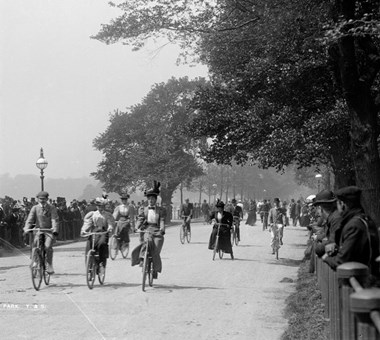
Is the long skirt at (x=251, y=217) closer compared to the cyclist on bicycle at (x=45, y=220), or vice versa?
the cyclist on bicycle at (x=45, y=220)

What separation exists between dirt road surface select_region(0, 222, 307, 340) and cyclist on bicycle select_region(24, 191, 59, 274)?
677 millimetres

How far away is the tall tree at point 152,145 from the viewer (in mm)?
53594

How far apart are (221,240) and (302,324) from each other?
10.1m

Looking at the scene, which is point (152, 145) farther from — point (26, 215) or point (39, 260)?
point (39, 260)

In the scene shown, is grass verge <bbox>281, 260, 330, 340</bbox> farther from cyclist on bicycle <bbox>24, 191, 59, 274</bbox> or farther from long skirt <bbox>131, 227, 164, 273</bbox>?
cyclist on bicycle <bbox>24, 191, 59, 274</bbox>

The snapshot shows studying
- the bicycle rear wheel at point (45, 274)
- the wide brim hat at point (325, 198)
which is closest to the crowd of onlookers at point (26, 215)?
the bicycle rear wheel at point (45, 274)

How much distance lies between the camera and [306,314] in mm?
8797

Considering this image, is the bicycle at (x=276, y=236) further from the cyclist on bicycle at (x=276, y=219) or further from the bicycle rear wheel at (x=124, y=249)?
the bicycle rear wheel at (x=124, y=249)

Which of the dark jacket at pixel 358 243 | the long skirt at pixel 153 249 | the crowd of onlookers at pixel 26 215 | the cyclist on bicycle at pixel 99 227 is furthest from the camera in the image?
the crowd of onlookers at pixel 26 215

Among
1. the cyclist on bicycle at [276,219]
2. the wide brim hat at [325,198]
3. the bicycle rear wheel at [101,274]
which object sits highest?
the wide brim hat at [325,198]

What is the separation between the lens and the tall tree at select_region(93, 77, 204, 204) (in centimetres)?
5359

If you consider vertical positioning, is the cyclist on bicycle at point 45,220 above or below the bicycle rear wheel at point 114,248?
above

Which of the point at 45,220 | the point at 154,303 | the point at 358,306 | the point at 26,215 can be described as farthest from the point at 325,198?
the point at 26,215

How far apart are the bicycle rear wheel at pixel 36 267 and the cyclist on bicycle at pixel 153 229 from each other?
1.73 meters
